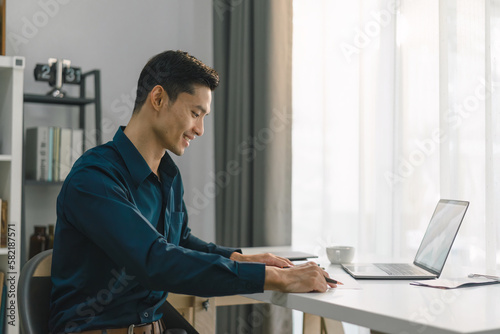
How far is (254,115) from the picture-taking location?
2.58 metres

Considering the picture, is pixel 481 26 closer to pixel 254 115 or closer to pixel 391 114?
pixel 391 114

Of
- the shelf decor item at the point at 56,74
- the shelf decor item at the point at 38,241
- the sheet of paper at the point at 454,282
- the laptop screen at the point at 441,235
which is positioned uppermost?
the shelf decor item at the point at 56,74

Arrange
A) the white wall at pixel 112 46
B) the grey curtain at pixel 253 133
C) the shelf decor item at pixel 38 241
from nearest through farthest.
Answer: the grey curtain at pixel 253 133
the shelf decor item at pixel 38 241
the white wall at pixel 112 46

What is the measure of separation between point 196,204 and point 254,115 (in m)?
0.74

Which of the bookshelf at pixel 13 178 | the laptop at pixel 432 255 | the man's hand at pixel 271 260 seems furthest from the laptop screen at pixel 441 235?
the bookshelf at pixel 13 178

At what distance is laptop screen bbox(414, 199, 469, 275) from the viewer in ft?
4.61

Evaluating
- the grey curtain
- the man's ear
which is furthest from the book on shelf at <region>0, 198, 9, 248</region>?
the man's ear

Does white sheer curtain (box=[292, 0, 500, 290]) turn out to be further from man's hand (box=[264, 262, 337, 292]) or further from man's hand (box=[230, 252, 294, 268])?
man's hand (box=[264, 262, 337, 292])

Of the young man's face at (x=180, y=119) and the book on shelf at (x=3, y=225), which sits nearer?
the young man's face at (x=180, y=119)

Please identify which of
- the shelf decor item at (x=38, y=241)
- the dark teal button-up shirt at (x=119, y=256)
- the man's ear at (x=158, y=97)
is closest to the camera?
the dark teal button-up shirt at (x=119, y=256)

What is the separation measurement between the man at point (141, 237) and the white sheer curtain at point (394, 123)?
742mm

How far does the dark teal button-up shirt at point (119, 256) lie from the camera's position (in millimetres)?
1068

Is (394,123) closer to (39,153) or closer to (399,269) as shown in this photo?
(399,269)

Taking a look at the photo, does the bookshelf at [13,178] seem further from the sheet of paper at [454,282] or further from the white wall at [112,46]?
the sheet of paper at [454,282]
